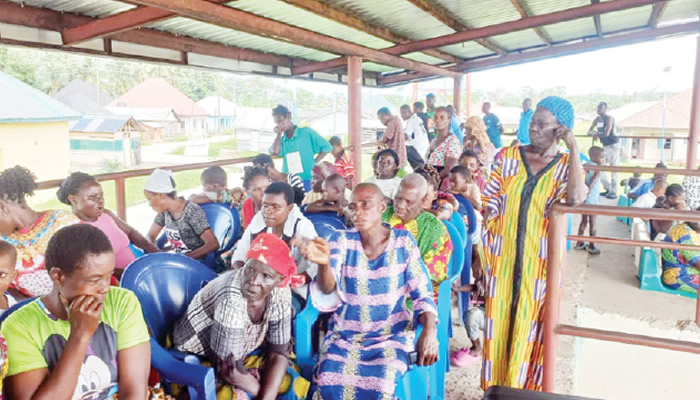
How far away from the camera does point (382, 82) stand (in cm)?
1213

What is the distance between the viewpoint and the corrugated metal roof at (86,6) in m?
4.56

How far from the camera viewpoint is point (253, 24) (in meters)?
4.89

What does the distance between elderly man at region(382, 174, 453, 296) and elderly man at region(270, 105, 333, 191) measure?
8.97 feet

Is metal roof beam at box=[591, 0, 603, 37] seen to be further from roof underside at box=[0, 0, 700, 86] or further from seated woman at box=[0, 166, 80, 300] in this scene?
seated woman at box=[0, 166, 80, 300]

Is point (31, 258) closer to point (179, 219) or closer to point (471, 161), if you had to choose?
point (179, 219)

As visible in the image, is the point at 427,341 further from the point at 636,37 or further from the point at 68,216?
the point at 636,37

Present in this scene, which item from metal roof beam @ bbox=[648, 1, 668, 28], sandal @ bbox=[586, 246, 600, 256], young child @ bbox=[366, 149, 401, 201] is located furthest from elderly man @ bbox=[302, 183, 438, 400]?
metal roof beam @ bbox=[648, 1, 668, 28]

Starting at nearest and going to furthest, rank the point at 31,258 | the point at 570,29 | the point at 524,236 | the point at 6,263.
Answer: the point at 6,263, the point at 31,258, the point at 524,236, the point at 570,29

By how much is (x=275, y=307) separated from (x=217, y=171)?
2.39m

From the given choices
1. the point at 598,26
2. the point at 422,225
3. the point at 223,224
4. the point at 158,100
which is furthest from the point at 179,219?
the point at 158,100

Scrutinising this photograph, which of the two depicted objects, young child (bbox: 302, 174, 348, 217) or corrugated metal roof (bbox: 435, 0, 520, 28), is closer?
young child (bbox: 302, 174, 348, 217)

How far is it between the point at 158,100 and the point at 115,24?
1397 inches

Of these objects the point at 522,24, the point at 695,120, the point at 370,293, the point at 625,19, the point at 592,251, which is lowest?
the point at 592,251

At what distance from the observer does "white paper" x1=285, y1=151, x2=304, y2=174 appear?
5.82m
